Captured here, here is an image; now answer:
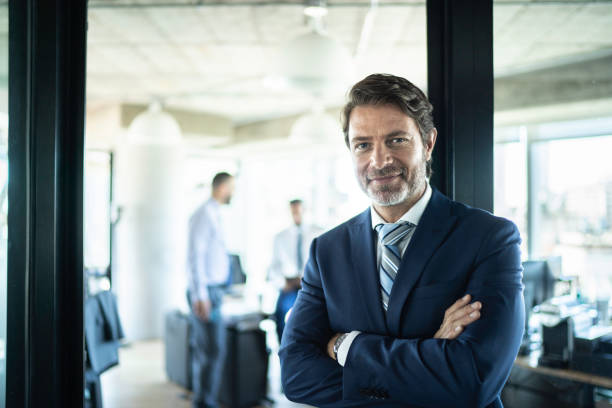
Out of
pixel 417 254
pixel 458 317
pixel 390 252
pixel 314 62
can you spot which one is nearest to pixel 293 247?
pixel 314 62

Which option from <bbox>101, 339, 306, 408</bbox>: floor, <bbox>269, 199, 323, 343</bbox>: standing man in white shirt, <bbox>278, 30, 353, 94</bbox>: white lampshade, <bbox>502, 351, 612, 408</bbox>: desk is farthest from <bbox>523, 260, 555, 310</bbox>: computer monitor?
<bbox>269, 199, 323, 343</bbox>: standing man in white shirt

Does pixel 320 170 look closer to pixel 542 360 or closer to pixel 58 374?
pixel 542 360

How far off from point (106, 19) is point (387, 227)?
341 centimetres

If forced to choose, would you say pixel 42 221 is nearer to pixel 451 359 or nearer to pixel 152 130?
pixel 451 359

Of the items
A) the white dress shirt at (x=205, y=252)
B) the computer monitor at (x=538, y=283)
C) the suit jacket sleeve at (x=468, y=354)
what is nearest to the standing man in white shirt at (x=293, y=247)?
the white dress shirt at (x=205, y=252)

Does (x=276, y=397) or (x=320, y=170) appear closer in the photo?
(x=276, y=397)

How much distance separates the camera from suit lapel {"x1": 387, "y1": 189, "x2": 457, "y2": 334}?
1.33 meters

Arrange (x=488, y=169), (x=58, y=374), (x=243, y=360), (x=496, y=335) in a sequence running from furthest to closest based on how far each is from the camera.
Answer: (x=243, y=360) → (x=58, y=374) → (x=488, y=169) → (x=496, y=335)

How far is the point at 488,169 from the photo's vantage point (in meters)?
1.53

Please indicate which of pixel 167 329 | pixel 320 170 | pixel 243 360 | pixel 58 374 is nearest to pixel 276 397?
pixel 243 360

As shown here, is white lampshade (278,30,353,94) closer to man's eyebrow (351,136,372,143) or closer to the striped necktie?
man's eyebrow (351,136,372,143)

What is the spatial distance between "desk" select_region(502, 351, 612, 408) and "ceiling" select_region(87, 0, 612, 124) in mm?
1202

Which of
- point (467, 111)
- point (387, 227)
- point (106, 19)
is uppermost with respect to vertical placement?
point (106, 19)

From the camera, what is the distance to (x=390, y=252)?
1.46 meters
